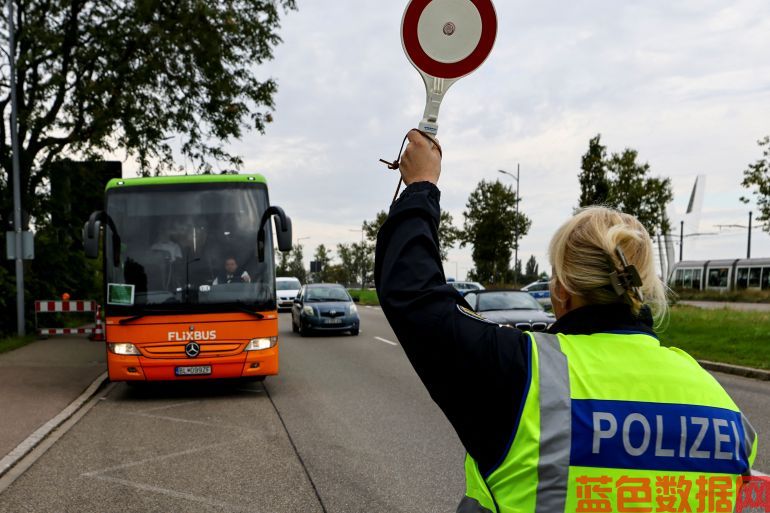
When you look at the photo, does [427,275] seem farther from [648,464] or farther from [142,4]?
[142,4]

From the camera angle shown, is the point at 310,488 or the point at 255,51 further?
the point at 255,51

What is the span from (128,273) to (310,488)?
208 inches

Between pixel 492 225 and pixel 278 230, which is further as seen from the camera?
pixel 492 225

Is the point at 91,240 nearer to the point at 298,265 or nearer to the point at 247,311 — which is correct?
the point at 247,311

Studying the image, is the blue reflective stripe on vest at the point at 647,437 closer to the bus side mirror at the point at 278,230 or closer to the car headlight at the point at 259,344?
the bus side mirror at the point at 278,230

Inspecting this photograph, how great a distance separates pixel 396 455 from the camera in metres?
6.21

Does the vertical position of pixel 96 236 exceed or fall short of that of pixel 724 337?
it exceeds it

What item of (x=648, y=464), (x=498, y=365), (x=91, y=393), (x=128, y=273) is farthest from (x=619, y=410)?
(x=91, y=393)

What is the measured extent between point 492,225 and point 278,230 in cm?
3789

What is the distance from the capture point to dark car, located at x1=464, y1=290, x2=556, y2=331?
43.1 feet

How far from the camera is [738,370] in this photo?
12.1 meters

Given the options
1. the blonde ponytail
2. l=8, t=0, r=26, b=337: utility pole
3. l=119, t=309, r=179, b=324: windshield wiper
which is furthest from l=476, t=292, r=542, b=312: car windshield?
the blonde ponytail

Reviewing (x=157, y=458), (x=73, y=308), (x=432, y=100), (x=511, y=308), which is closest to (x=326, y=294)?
(x=73, y=308)

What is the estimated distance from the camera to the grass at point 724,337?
1339cm
